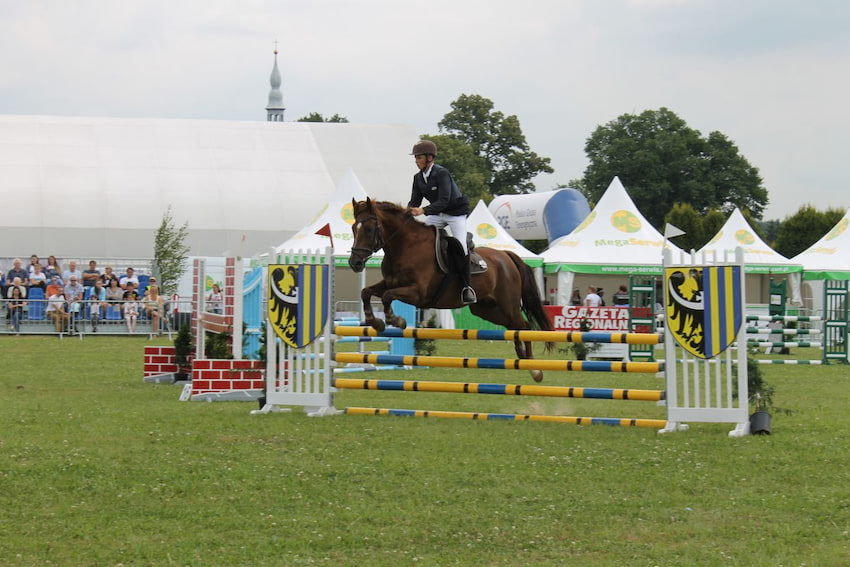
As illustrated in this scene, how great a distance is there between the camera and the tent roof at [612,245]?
2709 centimetres

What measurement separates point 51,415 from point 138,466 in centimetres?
278

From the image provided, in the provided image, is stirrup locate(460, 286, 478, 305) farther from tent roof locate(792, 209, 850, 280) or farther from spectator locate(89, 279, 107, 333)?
tent roof locate(792, 209, 850, 280)

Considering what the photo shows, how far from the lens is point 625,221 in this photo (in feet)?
92.9

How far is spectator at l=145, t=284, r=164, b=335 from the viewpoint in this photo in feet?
79.4

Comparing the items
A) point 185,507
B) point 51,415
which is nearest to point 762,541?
point 185,507

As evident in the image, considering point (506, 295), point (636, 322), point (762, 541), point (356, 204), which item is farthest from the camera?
point (636, 322)

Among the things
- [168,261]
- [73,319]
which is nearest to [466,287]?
[73,319]

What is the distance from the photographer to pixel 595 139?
245ft

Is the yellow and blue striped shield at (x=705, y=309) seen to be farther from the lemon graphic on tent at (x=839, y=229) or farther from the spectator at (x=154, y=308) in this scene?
the lemon graphic on tent at (x=839, y=229)

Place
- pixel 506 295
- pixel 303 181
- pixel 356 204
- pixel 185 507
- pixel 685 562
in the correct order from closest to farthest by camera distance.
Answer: pixel 685 562, pixel 185 507, pixel 356 204, pixel 506 295, pixel 303 181

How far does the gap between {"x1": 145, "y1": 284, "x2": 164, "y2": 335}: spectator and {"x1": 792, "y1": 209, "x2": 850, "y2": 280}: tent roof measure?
16.7 metres

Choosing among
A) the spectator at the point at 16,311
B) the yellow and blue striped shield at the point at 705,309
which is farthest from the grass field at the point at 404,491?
the spectator at the point at 16,311

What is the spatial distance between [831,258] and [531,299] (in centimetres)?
2151

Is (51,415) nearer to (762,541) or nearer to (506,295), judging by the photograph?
(506,295)
